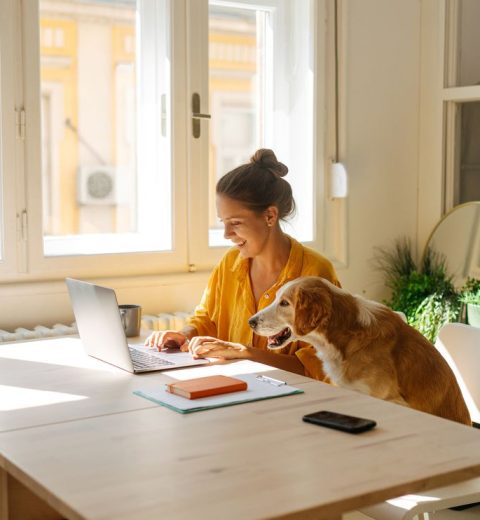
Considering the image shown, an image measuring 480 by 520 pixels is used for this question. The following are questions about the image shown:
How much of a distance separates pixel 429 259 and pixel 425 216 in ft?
0.86

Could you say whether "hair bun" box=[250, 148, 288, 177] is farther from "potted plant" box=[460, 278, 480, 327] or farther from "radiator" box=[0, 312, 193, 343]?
"potted plant" box=[460, 278, 480, 327]

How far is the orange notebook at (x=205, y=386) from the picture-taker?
173 centimetres

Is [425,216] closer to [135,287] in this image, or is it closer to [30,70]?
[135,287]

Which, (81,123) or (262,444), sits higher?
(81,123)

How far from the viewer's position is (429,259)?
12.6 ft

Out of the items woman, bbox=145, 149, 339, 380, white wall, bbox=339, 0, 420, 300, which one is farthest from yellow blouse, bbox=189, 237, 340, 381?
white wall, bbox=339, 0, 420, 300

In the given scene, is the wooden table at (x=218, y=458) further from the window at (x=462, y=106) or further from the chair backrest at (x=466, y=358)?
the window at (x=462, y=106)

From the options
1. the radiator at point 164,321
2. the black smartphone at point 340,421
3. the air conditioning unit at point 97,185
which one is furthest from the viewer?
the air conditioning unit at point 97,185

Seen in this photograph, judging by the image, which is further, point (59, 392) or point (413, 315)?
point (413, 315)

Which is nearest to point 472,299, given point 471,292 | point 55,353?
point 471,292

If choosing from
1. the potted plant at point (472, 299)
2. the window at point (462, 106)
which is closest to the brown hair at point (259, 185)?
the potted plant at point (472, 299)

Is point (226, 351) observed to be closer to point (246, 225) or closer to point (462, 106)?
point (246, 225)

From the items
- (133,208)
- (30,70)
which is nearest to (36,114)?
(30,70)

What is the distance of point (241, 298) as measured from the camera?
2.52 metres
